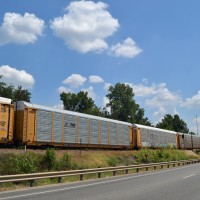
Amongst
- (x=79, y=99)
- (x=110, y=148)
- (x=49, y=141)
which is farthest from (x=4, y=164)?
(x=79, y=99)

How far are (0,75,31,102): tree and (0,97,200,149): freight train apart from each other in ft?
126

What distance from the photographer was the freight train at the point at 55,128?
2291cm

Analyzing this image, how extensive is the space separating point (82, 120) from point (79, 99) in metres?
63.0

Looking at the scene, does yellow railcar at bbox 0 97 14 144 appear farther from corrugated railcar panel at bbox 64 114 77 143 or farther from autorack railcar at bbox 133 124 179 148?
autorack railcar at bbox 133 124 179 148

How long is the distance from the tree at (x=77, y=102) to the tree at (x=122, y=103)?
8.56 metres

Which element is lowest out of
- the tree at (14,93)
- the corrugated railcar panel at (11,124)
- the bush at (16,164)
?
the bush at (16,164)

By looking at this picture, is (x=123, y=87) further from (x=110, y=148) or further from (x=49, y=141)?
(x=49, y=141)

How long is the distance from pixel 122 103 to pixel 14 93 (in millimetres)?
36099

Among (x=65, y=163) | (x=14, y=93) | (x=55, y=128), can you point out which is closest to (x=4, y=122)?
(x=55, y=128)

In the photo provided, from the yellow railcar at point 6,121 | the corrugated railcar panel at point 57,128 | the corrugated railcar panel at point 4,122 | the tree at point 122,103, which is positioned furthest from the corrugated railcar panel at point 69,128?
the tree at point 122,103

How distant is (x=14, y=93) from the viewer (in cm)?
7750

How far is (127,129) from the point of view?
1565 inches

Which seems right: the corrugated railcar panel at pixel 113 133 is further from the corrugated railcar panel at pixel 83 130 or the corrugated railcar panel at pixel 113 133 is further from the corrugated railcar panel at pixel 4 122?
the corrugated railcar panel at pixel 4 122

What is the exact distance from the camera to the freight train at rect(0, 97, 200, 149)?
22906 mm
